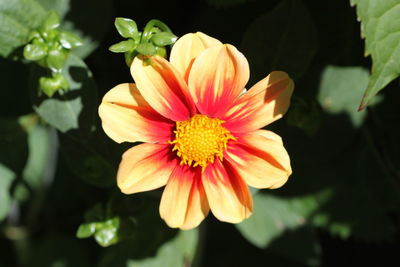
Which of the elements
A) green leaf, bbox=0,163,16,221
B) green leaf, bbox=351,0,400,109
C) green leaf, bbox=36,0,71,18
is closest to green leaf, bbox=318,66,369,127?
green leaf, bbox=351,0,400,109

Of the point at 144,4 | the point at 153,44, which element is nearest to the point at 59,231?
the point at 144,4

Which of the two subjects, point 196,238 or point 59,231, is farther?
point 59,231

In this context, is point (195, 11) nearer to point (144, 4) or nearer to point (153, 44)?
point (144, 4)

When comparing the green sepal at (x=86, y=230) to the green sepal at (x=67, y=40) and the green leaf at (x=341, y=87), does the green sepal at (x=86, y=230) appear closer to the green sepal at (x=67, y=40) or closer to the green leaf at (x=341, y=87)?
the green sepal at (x=67, y=40)

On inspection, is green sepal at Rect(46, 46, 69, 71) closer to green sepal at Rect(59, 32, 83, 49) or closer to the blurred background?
green sepal at Rect(59, 32, 83, 49)

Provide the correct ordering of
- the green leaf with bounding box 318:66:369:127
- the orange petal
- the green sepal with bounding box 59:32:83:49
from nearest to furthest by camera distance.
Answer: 1. the orange petal
2. the green sepal with bounding box 59:32:83:49
3. the green leaf with bounding box 318:66:369:127
